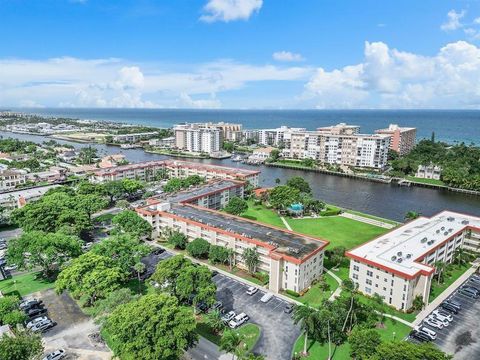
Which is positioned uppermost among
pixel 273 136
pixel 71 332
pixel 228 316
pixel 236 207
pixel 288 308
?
pixel 273 136

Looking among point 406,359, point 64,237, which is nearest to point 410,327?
point 406,359

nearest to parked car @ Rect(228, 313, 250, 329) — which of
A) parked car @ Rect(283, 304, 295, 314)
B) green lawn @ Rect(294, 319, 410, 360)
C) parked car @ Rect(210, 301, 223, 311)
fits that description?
parked car @ Rect(210, 301, 223, 311)

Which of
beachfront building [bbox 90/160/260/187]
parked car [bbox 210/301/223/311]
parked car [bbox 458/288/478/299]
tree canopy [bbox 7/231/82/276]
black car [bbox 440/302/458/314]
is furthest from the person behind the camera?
beachfront building [bbox 90/160/260/187]

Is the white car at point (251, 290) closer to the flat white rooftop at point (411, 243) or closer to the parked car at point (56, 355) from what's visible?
the flat white rooftop at point (411, 243)

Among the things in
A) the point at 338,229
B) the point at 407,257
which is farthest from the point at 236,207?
the point at 407,257

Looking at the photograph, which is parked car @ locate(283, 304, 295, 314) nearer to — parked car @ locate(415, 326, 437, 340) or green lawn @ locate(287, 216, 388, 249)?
parked car @ locate(415, 326, 437, 340)

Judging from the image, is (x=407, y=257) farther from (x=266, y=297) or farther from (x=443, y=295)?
(x=266, y=297)

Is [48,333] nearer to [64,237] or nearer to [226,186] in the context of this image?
[64,237]
